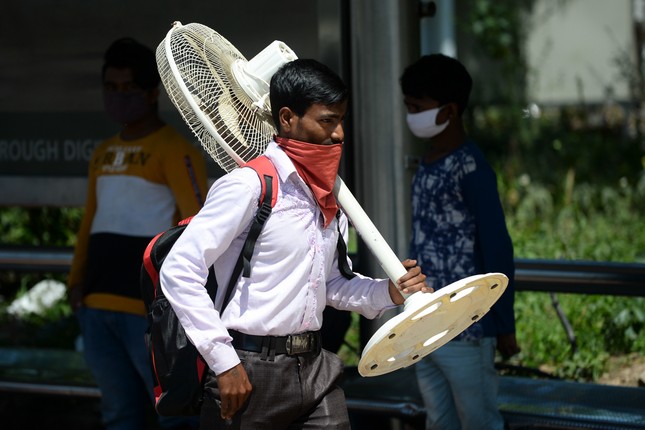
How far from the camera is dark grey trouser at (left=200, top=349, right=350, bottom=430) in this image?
3.03 metres

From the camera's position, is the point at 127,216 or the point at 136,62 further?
the point at 136,62

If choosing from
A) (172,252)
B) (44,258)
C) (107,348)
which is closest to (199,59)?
(172,252)

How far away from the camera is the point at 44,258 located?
5668 millimetres

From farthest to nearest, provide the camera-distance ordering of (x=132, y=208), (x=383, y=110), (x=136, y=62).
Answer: (x=383, y=110) → (x=136, y=62) → (x=132, y=208)

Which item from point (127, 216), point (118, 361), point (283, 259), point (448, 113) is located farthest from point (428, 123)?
point (118, 361)

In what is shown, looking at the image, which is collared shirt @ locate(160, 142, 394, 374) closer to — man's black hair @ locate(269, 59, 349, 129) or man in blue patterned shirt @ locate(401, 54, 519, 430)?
man's black hair @ locate(269, 59, 349, 129)

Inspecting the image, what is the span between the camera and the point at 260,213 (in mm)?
2975

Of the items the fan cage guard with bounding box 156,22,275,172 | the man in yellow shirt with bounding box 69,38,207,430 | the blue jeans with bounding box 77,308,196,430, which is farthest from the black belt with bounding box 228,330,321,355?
the blue jeans with bounding box 77,308,196,430

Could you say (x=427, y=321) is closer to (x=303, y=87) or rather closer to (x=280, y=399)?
(x=280, y=399)

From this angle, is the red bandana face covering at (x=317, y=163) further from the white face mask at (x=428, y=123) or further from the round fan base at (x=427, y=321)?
the white face mask at (x=428, y=123)

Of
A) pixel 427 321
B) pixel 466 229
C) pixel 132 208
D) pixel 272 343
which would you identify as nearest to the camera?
pixel 427 321

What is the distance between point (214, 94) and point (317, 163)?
426mm

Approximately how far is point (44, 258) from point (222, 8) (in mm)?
1516

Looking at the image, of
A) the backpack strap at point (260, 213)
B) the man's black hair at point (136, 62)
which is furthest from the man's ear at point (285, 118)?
the man's black hair at point (136, 62)
